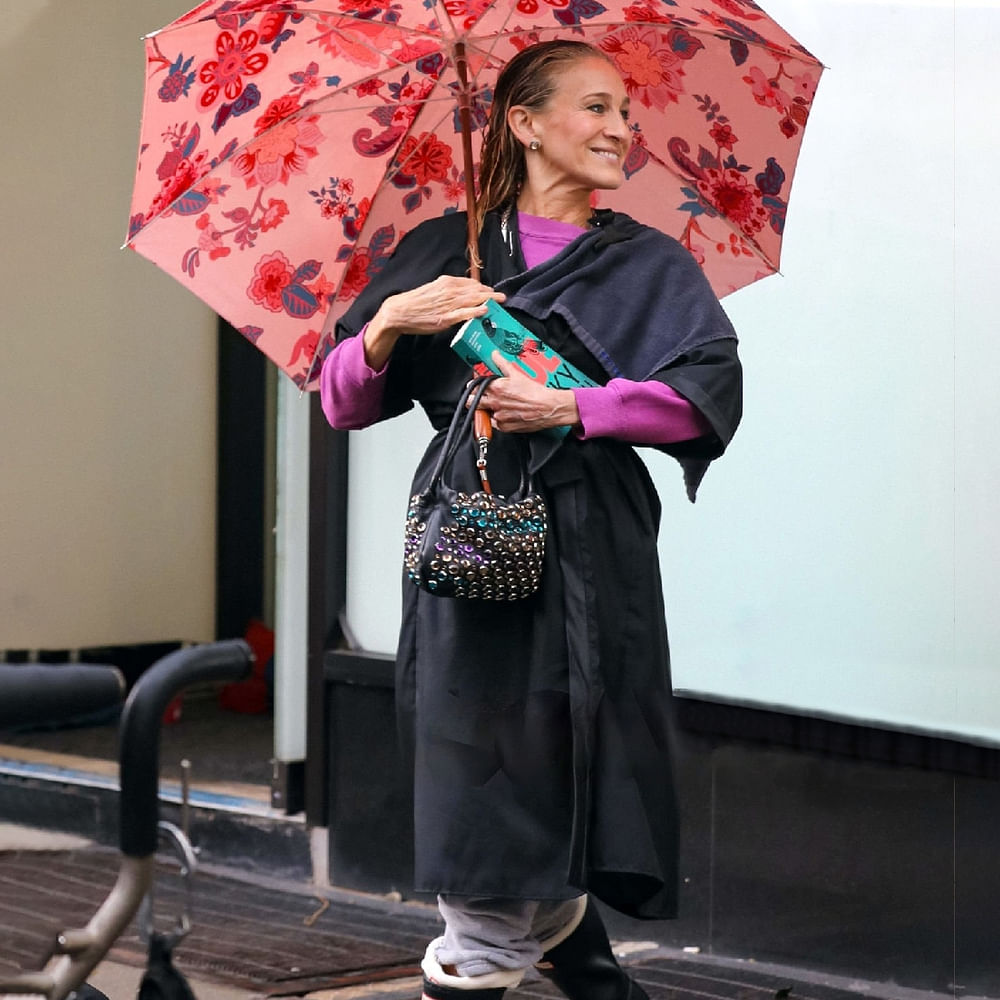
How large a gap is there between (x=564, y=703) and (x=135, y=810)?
1.09 metres

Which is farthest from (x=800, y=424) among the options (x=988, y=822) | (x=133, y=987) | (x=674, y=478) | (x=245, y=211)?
(x=133, y=987)

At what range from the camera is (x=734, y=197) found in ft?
9.66

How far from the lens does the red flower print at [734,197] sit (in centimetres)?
293

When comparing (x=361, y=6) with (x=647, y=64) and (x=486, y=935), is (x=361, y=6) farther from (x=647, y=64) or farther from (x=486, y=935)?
(x=486, y=935)

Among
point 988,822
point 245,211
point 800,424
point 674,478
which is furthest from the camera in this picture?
point 674,478

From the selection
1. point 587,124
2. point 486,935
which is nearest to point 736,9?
point 587,124

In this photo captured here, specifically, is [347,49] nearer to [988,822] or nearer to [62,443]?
[988,822]

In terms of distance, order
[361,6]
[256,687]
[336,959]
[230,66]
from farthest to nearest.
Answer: [256,687] < [336,959] < [230,66] < [361,6]

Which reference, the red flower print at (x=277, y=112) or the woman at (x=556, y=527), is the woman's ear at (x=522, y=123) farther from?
the red flower print at (x=277, y=112)

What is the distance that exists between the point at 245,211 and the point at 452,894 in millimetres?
1228

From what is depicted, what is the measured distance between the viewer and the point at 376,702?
4.58 meters

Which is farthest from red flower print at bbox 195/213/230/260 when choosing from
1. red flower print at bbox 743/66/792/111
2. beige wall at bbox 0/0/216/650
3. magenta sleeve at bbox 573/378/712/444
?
beige wall at bbox 0/0/216/650

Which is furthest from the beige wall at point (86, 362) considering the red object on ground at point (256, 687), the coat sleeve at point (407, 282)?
the coat sleeve at point (407, 282)

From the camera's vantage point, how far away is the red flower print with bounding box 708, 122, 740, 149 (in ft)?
9.52
